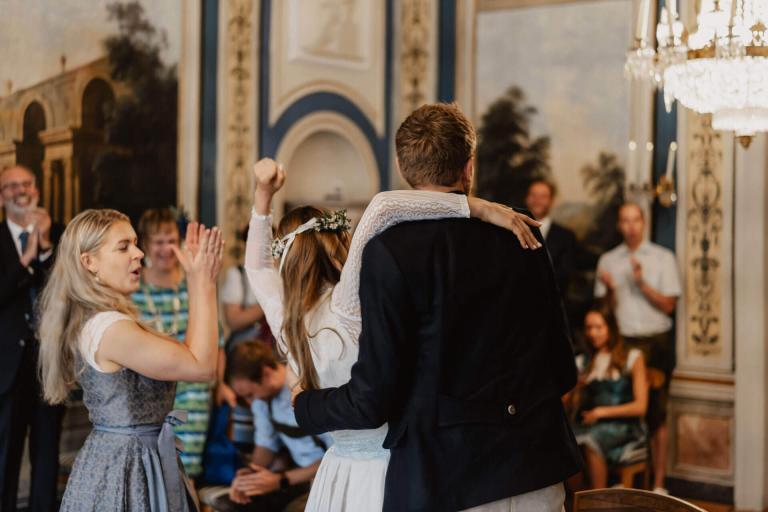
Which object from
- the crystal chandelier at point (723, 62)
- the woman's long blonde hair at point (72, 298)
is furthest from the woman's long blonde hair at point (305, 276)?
the crystal chandelier at point (723, 62)

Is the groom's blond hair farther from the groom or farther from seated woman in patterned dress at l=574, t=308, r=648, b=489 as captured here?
seated woman in patterned dress at l=574, t=308, r=648, b=489

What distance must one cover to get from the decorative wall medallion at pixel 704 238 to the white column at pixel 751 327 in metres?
0.13

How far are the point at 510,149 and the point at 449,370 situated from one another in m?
5.24

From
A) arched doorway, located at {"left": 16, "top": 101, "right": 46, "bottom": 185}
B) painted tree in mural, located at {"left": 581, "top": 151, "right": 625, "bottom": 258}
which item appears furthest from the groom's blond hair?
painted tree in mural, located at {"left": 581, "top": 151, "right": 625, "bottom": 258}

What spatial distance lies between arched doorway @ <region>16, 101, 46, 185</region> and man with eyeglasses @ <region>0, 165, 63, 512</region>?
0.88ft

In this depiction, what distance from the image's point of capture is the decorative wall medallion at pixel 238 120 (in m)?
6.29

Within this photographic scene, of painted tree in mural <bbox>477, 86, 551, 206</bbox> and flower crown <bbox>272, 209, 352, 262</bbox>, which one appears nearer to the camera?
flower crown <bbox>272, 209, 352, 262</bbox>

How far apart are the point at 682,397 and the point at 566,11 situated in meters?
2.76

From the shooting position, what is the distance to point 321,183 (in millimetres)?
7297

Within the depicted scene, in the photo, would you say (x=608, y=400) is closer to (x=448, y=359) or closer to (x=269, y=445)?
(x=269, y=445)

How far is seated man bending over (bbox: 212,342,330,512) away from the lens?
4059 millimetres

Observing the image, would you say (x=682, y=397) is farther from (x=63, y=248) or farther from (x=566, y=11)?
(x=63, y=248)

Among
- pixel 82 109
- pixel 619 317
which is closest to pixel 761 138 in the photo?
pixel 619 317

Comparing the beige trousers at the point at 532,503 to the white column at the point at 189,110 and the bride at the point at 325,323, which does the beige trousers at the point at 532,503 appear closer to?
the bride at the point at 325,323
